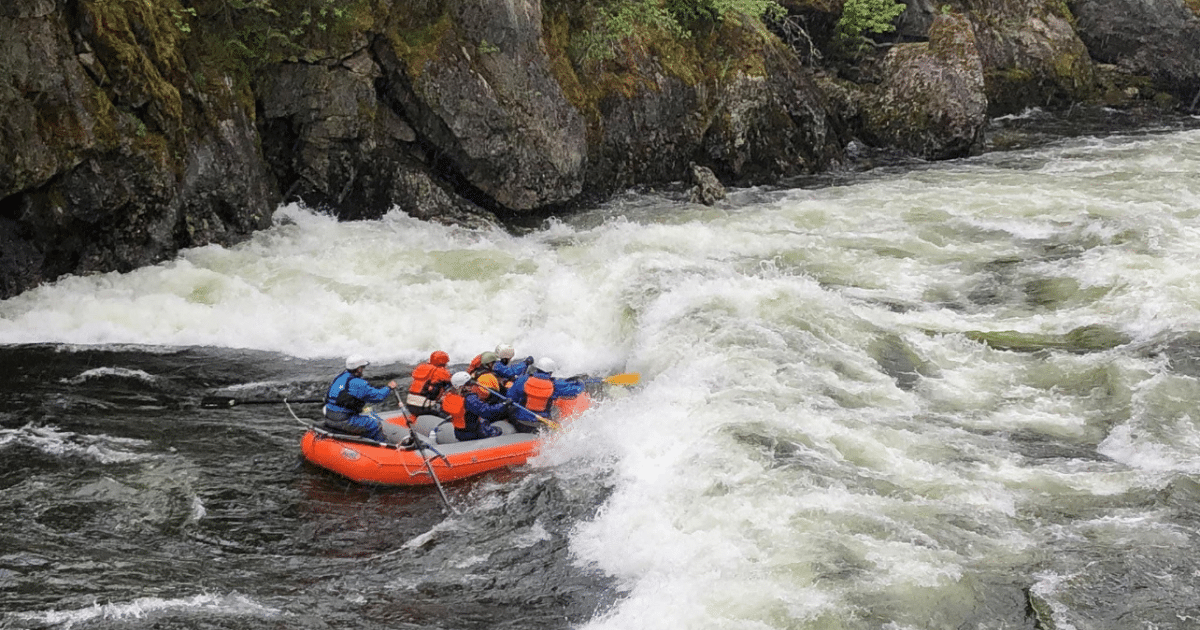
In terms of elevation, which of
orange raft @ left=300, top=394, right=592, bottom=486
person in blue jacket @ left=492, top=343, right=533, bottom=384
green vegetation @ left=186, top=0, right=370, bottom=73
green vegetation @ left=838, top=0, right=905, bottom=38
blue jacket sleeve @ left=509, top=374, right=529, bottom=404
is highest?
green vegetation @ left=186, top=0, right=370, bottom=73

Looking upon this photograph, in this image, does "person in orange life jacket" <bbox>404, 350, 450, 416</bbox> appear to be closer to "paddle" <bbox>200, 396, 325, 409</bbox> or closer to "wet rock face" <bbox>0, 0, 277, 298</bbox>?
"paddle" <bbox>200, 396, 325, 409</bbox>

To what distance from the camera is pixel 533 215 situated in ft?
51.6

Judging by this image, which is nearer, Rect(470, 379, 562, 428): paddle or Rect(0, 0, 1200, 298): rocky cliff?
Rect(470, 379, 562, 428): paddle

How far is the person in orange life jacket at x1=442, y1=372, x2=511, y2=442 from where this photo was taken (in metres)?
9.09

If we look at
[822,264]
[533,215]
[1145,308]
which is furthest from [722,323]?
[533,215]

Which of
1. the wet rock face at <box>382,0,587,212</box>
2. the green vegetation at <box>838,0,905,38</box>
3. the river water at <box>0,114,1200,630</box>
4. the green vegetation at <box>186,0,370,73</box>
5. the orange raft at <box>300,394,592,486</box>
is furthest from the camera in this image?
the green vegetation at <box>838,0,905,38</box>

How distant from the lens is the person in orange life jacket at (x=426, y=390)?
930 cm

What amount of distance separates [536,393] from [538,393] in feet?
0.06

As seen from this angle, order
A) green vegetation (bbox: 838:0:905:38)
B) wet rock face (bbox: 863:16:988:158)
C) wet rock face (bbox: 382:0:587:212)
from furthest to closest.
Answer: green vegetation (bbox: 838:0:905:38) → wet rock face (bbox: 863:16:988:158) → wet rock face (bbox: 382:0:587:212)

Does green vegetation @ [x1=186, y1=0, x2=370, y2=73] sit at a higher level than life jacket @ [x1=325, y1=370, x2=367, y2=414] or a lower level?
higher

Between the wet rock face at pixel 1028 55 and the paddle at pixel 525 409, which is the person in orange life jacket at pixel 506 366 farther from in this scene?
the wet rock face at pixel 1028 55

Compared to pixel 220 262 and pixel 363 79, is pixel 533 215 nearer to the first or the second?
pixel 363 79

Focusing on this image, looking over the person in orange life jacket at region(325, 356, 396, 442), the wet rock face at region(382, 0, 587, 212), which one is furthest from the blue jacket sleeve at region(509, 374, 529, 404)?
the wet rock face at region(382, 0, 587, 212)

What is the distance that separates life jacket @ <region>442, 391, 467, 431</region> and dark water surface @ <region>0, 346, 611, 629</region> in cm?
76
